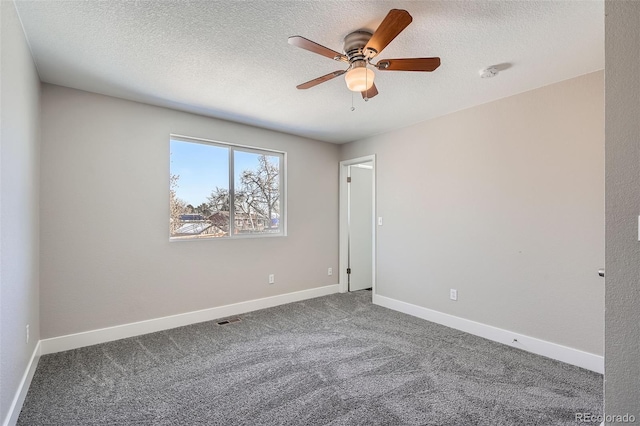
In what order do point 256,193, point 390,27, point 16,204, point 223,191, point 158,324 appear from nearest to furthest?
point 390,27 → point 16,204 → point 158,324 → point 223,191 → point 256,193

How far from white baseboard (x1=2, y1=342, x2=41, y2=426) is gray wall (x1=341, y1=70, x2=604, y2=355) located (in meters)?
3.67

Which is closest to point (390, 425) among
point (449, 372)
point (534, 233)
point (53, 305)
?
point (449, 372)

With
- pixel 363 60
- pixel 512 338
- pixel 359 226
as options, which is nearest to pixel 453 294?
pixel 512 338

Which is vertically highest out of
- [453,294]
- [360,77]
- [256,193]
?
[360,77]

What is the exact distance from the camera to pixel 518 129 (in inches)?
117

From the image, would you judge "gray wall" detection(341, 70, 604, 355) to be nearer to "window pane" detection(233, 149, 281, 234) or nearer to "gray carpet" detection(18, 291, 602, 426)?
"gray carpet" detection(18, 291, 602, 426)

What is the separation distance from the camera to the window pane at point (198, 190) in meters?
3.58

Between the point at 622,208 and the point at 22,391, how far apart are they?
3.53 meters

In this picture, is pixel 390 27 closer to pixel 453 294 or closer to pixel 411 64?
pixel 411 64

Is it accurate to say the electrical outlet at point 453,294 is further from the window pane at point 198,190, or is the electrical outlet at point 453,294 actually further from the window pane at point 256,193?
the window pane at point 198,190

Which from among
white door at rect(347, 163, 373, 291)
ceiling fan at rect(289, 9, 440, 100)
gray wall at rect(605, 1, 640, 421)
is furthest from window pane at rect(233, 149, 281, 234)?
gray wall at rect(605, 1, 640, 421)

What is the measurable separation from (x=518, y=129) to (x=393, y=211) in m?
1.72

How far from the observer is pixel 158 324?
3.34 meters

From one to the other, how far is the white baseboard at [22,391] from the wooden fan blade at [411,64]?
296cm
